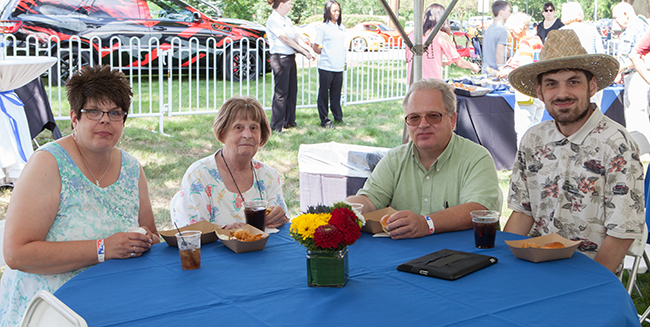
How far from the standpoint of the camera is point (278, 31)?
7.27 metres

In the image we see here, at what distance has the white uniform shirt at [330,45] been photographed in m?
7.86

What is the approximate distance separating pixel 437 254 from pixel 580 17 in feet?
18.2

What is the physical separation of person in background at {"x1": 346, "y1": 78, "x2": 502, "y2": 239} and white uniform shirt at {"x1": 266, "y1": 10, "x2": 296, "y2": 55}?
4.97 meters

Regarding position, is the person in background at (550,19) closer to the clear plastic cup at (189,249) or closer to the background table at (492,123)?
the background table at (492,123)

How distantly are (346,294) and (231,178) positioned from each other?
121cm

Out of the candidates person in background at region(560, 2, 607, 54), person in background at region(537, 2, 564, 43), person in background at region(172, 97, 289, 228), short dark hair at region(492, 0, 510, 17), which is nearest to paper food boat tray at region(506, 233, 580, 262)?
person in background at region(172, 97, 289, 228)

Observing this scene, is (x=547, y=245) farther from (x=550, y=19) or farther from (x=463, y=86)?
(x=550, y=19)

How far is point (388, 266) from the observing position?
5.87 feet

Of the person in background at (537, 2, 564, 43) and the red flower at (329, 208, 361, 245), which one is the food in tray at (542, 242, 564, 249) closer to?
the red flower at (329, 208, 361, 245)

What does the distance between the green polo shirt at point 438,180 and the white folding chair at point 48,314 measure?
5.20 ft

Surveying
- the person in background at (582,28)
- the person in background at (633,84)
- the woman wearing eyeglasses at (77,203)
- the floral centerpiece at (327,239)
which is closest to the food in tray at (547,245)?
the floral centerpiece at (327,239)

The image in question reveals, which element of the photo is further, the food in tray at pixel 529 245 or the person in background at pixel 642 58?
the person in background at pixel 642 58

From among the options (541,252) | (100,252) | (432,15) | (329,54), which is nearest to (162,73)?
(329,54)

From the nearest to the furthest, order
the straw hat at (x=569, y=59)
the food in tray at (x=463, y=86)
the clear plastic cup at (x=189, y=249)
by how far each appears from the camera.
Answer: the clear plastic cup at (x=189, y=249)
the straw hat at (x=569, y=59)
the food in tray at (x=463, y=86)
